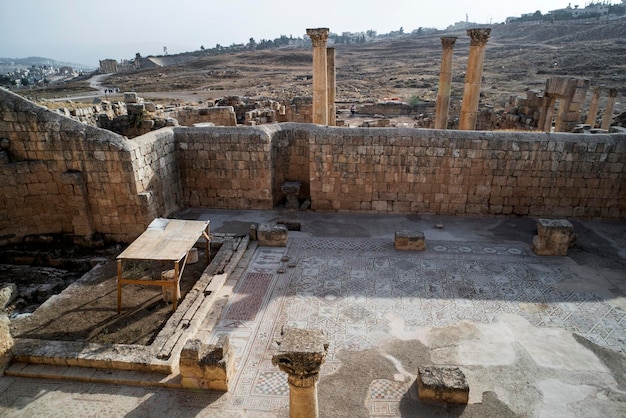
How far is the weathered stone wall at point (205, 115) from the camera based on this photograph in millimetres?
17531

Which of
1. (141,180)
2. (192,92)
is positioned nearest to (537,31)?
(192,92)

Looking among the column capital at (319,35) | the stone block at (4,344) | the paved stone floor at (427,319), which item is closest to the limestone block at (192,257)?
the paved stone floor at (427,319)

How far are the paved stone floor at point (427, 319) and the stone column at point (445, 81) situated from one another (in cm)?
699

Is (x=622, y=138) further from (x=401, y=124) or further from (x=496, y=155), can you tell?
(x=401, y=124)

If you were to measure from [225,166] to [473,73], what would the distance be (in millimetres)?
9546

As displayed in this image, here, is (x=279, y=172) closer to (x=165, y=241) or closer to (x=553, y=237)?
(x=165, y=241)

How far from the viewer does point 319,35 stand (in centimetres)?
1470

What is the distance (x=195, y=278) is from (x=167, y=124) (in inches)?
326

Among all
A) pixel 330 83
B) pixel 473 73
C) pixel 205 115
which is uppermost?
pixel 473 73

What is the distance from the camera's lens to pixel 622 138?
34.4ft

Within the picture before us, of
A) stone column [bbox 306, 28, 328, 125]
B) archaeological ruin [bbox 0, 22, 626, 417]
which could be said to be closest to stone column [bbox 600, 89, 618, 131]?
archaeological ruin [bbox 0, 22, 626, 417]

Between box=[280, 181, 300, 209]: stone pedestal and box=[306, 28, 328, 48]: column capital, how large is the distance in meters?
6.00

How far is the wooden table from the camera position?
7.27 metres

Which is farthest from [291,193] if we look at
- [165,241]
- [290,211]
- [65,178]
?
[65,178]
